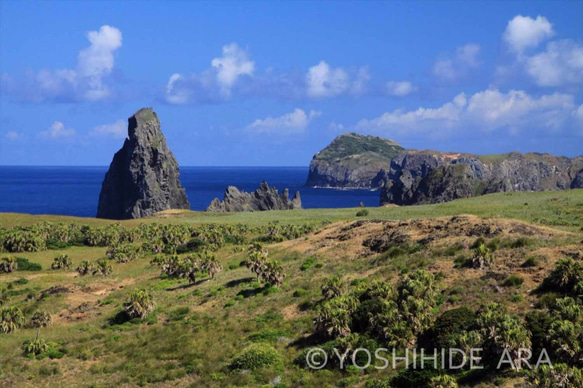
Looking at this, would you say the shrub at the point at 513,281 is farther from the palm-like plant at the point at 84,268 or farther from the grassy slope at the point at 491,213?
the palm-like plant at the point at 84,268

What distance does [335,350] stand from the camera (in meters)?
38.0

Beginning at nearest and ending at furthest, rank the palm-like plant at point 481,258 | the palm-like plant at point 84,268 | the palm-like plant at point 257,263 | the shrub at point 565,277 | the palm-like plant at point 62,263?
the shrub at point 565,277, the palm-like plant at point 481,258, the palm-like plant at point 257,263, the palm-like plant at point 84,268, the palm-like plant at point 62,263

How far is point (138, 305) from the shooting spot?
5344 cm

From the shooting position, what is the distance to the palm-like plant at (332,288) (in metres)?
48.8

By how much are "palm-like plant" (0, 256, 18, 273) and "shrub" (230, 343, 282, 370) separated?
183 feet

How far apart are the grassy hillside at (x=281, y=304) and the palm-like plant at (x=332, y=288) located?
238 millimetres

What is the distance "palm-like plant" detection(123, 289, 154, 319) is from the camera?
53.3 meters

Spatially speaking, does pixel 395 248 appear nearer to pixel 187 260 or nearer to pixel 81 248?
pixel 187 260

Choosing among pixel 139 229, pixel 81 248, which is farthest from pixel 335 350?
pixel 139 229

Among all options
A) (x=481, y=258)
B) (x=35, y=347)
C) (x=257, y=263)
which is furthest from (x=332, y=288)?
(x=35, y=347)

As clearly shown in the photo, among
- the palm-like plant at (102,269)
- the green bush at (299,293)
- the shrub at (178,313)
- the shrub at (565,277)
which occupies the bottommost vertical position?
the shrub at (178,313)

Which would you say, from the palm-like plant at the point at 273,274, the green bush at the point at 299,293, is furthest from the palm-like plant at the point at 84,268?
the green bush at the point at 299,293

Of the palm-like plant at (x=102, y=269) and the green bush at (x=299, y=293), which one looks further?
the palm-like plant at (x=102, y=269)

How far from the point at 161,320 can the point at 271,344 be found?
629 inches
